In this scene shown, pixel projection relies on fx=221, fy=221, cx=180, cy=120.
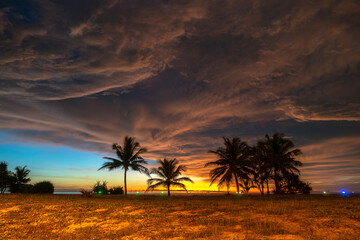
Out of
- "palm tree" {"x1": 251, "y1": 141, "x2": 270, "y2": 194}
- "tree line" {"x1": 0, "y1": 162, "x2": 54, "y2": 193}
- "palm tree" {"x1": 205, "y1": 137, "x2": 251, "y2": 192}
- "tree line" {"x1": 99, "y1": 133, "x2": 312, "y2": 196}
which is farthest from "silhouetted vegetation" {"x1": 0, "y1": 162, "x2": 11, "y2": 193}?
"palm tree" {"x1": 251, "y1": 141, "x2": 270, "y2": 194}

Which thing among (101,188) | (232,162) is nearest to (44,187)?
(101,188)

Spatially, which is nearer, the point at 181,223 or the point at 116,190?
the point at 181,223

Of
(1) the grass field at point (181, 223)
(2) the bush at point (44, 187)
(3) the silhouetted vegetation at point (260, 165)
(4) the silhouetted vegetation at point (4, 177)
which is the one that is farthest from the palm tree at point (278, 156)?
(4) the silhouetted vegetation at point (4, 177)

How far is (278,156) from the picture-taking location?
34281mm

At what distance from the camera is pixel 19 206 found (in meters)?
15.0

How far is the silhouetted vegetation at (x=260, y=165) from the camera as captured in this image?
110ft

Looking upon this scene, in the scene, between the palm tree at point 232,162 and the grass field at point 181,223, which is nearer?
the grass field at point 181,223

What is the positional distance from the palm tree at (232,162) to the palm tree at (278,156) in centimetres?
359

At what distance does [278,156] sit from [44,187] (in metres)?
36.0

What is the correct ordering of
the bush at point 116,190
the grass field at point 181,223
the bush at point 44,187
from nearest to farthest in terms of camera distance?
the grass field at point 181,223 → the bush at point 44,187 → the bush at point 116,190

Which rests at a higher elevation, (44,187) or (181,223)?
(44,187)

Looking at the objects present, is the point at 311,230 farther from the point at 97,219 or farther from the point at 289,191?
the point at 289,191

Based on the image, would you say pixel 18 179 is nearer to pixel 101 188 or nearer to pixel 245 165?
Answer: pixel 101 188

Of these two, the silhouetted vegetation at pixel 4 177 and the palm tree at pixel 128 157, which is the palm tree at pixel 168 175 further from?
the silhouetted vegetation at pixel 4 177
